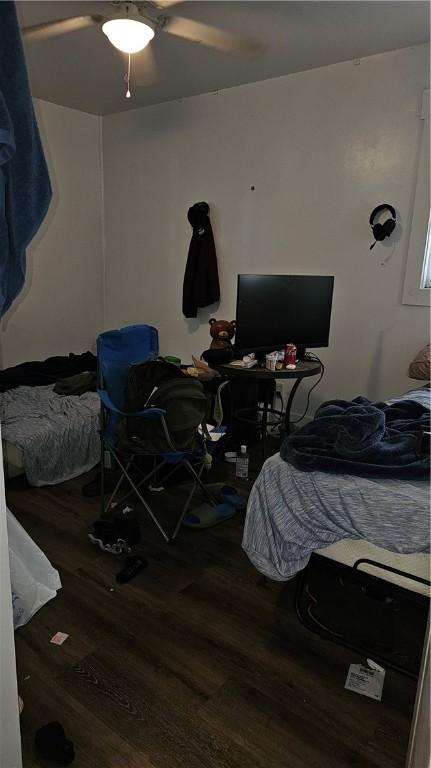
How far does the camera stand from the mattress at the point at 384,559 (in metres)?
1.44

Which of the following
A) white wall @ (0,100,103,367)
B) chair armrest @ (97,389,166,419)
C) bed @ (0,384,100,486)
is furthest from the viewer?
white wall @ (0,100,103,367)

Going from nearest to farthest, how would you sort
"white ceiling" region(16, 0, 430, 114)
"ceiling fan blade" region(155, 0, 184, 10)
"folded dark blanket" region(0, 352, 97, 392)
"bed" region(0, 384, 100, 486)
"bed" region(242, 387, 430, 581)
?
1. "bed" region(242, 387, 430, 581)
2. "ceiling fan blade" region(155, 0, 184, 10)
3. "white ceiling" region(16, 0, 430, 114)
4. "bed" region(0, 384, 100, 486)
5. "folded dark blanket" region(0, 352, 97, 392)

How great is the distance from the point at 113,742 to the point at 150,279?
146 inches

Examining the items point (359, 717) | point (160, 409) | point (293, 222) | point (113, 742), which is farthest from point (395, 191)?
point (113, 742)

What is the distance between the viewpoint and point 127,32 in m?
2.29

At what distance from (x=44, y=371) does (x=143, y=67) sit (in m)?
2.28

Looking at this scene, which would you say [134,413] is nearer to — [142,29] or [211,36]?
[142,29]

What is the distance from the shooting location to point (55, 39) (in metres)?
2.83

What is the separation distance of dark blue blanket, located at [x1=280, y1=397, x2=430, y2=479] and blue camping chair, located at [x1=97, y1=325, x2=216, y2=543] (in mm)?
763

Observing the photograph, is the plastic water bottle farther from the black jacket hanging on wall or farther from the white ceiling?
the white ceiling

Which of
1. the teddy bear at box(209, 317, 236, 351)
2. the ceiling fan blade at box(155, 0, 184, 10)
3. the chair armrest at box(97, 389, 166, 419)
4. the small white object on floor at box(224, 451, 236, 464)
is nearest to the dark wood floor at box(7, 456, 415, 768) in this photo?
the chair armrest at box(97, 389, 166, 419)

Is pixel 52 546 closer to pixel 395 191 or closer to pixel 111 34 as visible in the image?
pixel 111 34

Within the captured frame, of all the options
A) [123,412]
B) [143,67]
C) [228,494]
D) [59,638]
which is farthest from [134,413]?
[143,67]

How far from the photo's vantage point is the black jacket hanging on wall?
3951 mm
